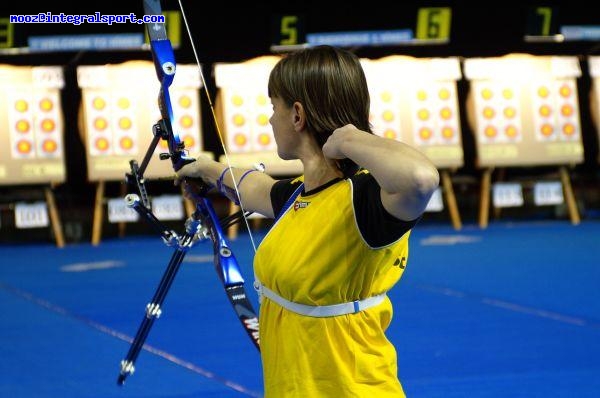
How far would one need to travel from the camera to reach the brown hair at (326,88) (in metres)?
1.39

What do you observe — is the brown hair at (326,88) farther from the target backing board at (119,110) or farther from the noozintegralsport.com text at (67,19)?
the target backing board at (119,110)

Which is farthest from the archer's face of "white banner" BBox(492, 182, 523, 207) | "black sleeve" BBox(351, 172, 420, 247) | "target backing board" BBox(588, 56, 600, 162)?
"target backing board" BBox(588, 56, 600, 162)

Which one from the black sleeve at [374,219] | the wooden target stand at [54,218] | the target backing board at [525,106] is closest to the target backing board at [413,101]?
the target backing board at [525,106]

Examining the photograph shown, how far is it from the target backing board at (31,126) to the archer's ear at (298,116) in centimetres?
735

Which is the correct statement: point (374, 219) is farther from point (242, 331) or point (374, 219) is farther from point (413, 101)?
point (413, 101)

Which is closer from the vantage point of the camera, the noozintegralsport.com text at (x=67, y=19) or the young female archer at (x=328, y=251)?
the young female archer at (x=328, y=251)

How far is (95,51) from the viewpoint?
930 centimetres

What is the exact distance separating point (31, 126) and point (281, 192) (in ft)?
23.8

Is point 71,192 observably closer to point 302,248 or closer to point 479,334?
point 479,334

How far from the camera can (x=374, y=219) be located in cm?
134

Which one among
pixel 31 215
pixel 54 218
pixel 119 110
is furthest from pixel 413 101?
pixel 31 215

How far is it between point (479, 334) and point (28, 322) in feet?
6.55

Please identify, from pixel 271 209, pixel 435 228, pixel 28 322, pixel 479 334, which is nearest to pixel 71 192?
pixel 435 228

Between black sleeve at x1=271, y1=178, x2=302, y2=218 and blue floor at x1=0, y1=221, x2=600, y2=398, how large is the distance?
4.44 feet
